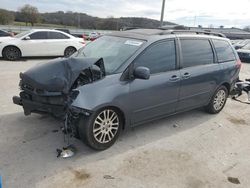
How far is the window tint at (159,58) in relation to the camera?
3.97m

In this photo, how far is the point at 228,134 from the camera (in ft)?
15.1

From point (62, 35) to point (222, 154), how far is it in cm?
1022

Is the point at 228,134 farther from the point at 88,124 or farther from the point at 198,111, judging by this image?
the point at 88,124

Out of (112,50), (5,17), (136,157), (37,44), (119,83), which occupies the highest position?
(5,17)

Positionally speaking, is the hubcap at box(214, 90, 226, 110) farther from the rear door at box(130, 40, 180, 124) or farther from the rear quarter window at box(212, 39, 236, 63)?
the rear door at box(130, 40, 180, 124)

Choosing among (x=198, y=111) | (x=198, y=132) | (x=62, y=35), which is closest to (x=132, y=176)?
(x=198, y=132)

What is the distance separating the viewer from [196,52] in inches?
188

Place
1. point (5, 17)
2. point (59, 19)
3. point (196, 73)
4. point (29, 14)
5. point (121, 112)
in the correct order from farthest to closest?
point (29, 14) < point (59, 19) < point (5, 17) < point (196, 73) < point (121, 112)

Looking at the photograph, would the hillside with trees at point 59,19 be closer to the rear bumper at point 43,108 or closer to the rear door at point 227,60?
the rear door at point 227,60

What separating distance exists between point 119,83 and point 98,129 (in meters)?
0.71

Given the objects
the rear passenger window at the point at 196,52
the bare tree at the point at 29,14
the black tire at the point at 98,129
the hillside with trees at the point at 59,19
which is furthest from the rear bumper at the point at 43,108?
the bare tree at the point at 29,14

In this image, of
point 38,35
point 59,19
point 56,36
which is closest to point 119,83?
point 38,35

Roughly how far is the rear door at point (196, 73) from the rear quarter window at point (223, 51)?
202mm

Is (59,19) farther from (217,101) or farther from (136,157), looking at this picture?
(136,157)
